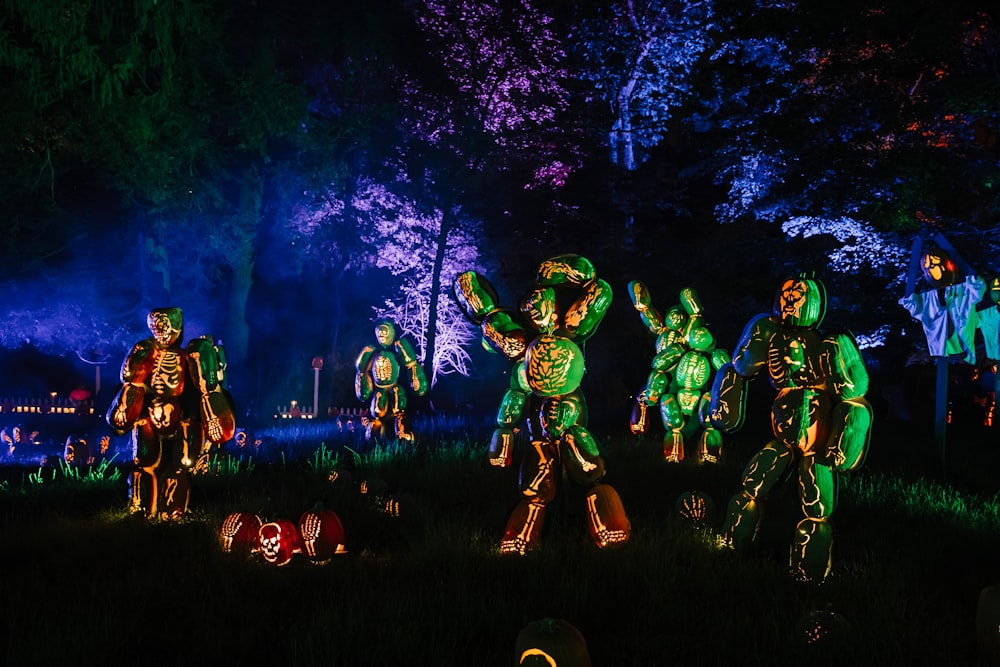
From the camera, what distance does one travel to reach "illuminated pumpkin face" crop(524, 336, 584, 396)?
6.27 m

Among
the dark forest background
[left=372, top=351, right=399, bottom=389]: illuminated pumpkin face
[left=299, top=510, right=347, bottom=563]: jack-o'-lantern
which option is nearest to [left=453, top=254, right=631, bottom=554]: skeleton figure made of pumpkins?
[left=299, top=510, right=347, bottom=563]: jack-o'-lantern

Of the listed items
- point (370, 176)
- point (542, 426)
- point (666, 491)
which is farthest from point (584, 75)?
point (542, 426)

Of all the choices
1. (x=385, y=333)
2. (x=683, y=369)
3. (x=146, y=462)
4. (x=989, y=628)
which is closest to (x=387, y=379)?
(x=385, y=333)

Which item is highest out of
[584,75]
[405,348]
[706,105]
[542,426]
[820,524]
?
[584,75]

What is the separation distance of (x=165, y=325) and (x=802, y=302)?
5.11 meters

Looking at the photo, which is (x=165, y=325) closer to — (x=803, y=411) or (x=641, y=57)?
(x=803, y=411)

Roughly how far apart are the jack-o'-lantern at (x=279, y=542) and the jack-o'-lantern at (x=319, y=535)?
65mm

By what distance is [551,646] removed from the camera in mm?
3484

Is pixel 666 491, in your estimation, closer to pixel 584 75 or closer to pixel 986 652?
pixel 986 652

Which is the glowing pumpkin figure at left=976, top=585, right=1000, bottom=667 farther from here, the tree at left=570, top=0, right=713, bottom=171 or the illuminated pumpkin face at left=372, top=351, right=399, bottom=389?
the tree at left=570, top=0, right=713, bottom=171

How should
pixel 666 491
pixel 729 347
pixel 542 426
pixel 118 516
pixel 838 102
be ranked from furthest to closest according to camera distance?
1. pixel 729 347
2. pixel 838 102
3. pixel 666 491
4. pixel 118 516
5. pixel 542 426

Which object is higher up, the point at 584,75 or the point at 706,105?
the point at 584,75

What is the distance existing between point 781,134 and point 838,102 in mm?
897

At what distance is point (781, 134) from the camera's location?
43.7 ft
